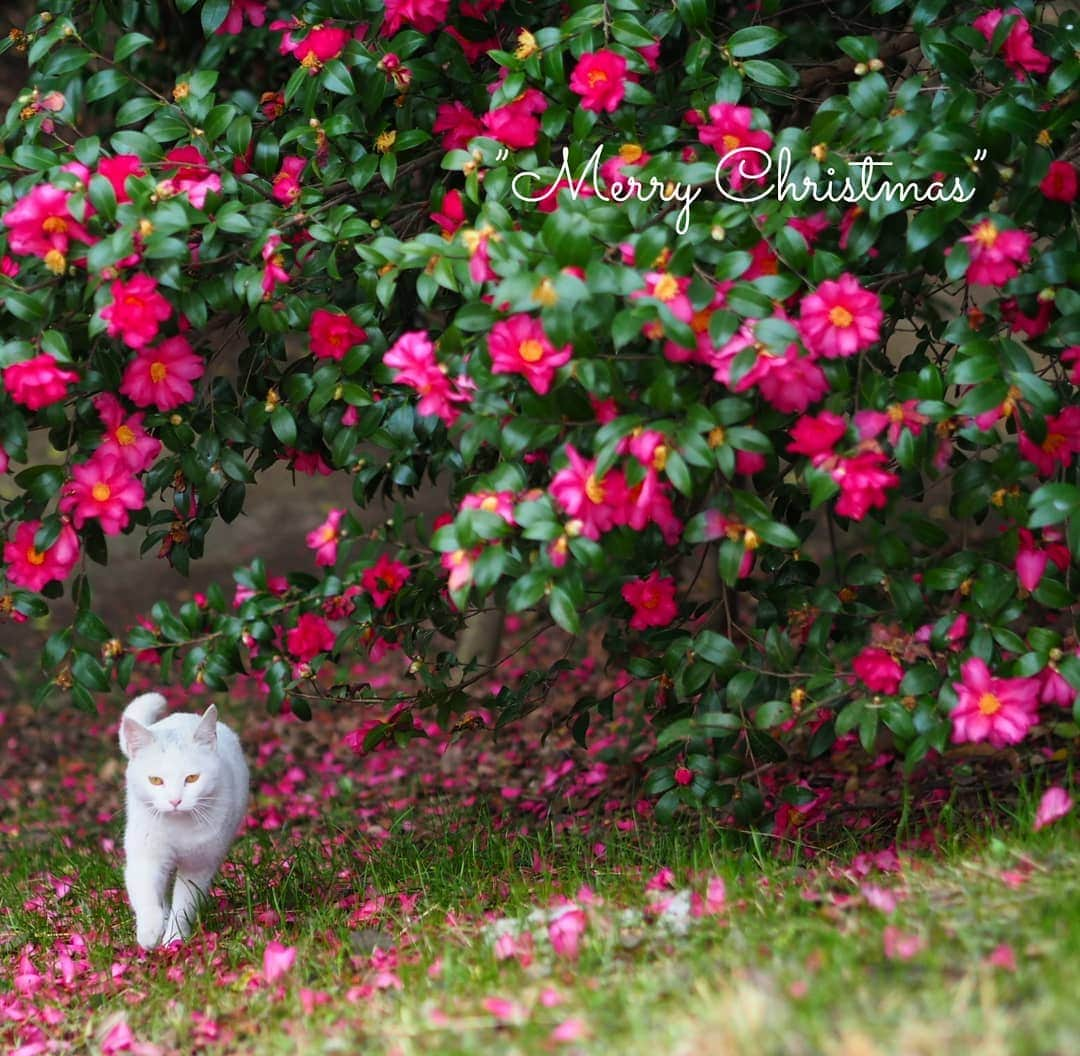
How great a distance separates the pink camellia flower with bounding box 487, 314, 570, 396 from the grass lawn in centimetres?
93

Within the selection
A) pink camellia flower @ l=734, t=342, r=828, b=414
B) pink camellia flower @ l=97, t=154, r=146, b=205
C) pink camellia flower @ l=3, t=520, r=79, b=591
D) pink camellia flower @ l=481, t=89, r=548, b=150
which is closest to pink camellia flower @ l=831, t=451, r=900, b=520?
pink camellia flower @ l=734, t=342, r=828, b=414

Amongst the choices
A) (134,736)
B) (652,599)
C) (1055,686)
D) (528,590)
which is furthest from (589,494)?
(134,736)

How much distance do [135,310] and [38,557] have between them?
563 mm

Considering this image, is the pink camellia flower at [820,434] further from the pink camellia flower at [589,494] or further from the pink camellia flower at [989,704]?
the pink camellia flower at [989,704]

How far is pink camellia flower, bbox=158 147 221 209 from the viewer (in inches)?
94.0

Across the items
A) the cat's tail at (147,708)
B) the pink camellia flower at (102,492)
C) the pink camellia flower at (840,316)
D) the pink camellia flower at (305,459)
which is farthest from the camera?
the cat's tail at (147,708)

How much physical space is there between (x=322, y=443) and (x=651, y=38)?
107 cm

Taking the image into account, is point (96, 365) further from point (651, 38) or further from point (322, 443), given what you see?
point (651, 38)

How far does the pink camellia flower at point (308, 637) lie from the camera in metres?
2.71

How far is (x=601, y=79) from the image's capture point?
2381mm

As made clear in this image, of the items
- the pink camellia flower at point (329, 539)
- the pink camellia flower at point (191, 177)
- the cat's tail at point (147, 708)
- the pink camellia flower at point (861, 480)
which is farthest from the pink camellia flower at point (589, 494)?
the cat's tail at point (147, 708)

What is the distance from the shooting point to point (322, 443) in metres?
2.83

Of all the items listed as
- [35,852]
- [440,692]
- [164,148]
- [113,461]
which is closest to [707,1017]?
[440,692]

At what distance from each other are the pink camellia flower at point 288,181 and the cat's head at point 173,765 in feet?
3.41
